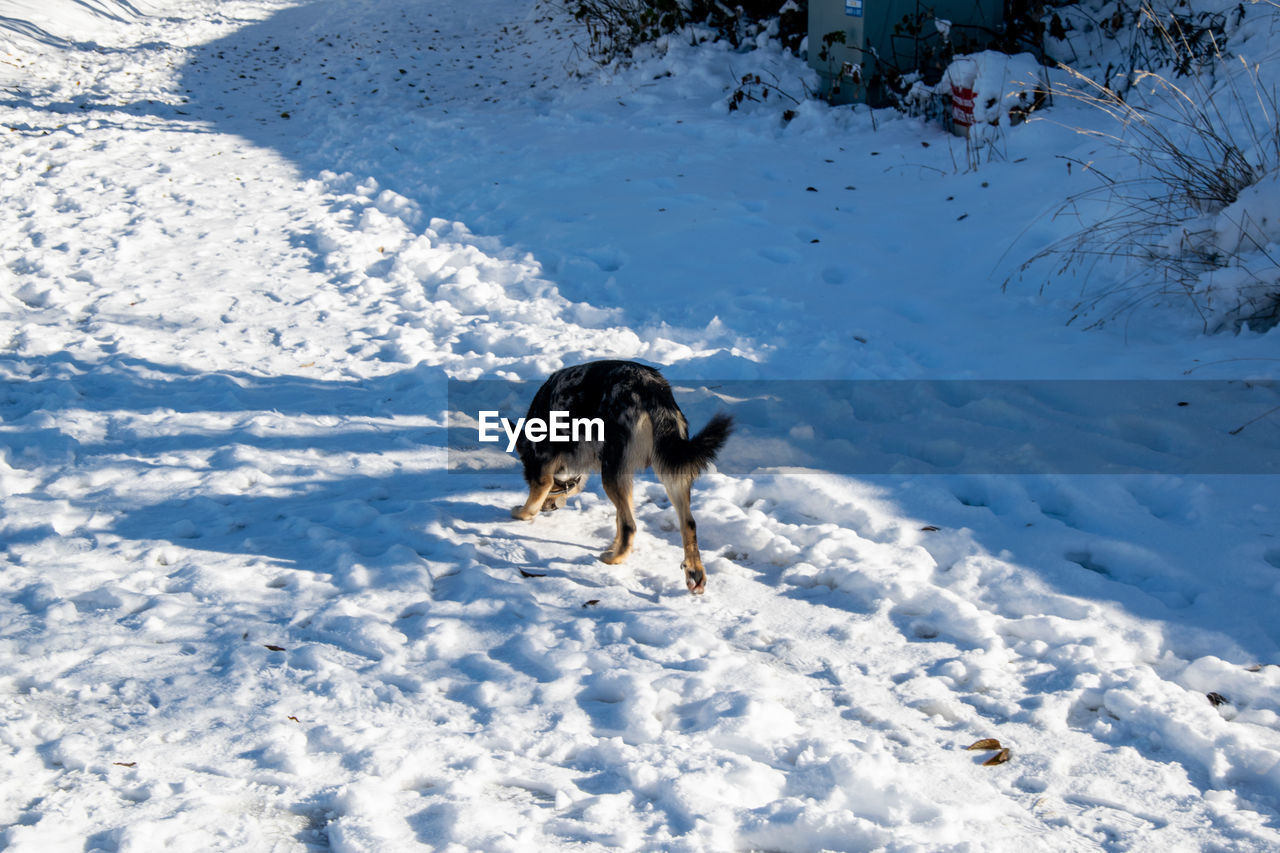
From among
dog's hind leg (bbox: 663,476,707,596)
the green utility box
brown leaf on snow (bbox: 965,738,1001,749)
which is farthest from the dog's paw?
the green utility box

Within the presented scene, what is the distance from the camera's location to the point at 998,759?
2.67 m

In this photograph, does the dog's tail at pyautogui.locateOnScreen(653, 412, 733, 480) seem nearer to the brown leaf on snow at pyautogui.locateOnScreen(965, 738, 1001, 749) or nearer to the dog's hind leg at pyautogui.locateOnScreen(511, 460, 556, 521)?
the dog's hind leg at pyautogui.locateOnScreen(511, 460, 556, 521)

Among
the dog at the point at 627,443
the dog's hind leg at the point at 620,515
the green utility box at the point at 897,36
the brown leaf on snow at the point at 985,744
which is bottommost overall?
the brown leaf on snow at the point at 985,744

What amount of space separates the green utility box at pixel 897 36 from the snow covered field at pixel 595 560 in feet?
4.24

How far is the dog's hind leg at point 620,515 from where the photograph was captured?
12.0 ft

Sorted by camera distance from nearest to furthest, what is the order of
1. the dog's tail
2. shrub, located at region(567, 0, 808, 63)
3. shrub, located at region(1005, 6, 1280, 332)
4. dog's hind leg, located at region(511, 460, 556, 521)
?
the dog's tail
dog's hind leg, located at region(511, 460, 556, 521)
shrub, located at region(1005, 6, 1280, 332)
shrub, located at region(567, 0, 808, 63)

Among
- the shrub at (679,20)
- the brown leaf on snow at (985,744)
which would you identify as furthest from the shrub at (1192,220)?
the shrub at (679,20)

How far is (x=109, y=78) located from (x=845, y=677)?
624 inches

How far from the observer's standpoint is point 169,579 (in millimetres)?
3580

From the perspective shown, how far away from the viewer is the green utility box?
9422mm

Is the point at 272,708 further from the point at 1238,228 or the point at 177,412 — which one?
the point at 1238,228

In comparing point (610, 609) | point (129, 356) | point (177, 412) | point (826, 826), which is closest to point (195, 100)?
point (129, 356)

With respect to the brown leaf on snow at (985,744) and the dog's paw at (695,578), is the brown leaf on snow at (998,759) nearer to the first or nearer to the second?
the brown leaf on snow at (985,744)

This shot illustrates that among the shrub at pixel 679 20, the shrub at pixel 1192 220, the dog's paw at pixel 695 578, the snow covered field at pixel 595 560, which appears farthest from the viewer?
the shrub at pixel 679 20
